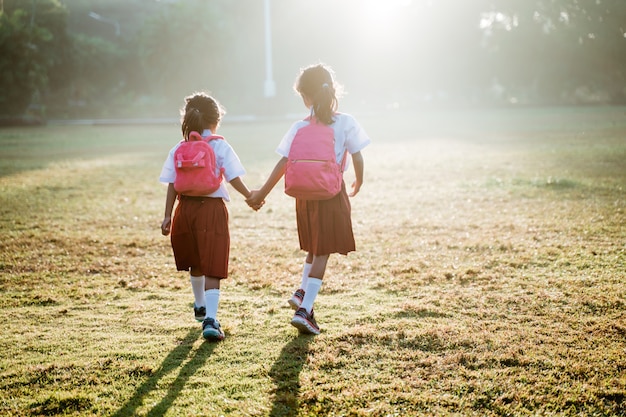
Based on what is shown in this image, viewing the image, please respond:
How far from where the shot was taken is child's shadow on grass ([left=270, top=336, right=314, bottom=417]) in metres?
2.62

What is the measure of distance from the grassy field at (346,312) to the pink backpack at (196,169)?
85 centimetres

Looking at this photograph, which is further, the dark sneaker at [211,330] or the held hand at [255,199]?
the held hand at [255,199]

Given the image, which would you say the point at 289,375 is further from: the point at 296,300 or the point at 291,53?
the point at 291,53

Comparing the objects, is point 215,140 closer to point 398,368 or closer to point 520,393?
point 398,368

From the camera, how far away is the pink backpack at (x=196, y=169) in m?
3.32

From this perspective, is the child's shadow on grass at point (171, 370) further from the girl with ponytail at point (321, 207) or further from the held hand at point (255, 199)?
the held hand at point (255, 199)

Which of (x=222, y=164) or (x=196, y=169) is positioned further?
(x=222, y=164)

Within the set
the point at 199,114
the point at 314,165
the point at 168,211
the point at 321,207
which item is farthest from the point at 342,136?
the point at 168,211

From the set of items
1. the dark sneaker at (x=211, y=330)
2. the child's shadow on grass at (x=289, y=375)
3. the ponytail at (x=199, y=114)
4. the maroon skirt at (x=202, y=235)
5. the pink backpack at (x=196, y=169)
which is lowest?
the child's shadow on grass at (x=289, y=375)

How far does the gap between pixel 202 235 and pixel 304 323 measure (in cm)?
74

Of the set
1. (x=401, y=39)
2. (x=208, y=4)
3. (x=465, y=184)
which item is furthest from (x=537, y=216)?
(x=401, y=39)

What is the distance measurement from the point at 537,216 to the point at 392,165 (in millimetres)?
5472

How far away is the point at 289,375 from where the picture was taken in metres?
2.93

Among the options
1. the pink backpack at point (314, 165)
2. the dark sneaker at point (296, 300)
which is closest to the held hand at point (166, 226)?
the pink backpack at point (314, 165)
